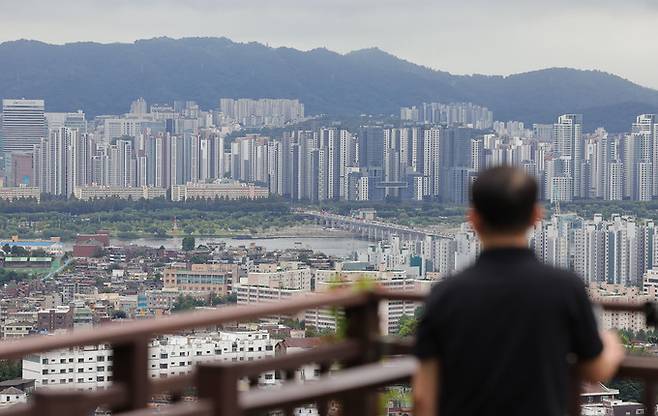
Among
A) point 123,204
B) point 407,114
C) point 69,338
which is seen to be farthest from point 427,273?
point 69,338

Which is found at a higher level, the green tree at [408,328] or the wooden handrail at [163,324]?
the wooden handrail at [163,324]

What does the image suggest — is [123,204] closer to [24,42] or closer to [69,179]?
[69,179]

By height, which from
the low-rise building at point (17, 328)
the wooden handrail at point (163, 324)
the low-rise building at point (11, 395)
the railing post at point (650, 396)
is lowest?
the low-rise building at point (17, 328)

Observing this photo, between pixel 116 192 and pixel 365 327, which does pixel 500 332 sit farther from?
pixel 116 192

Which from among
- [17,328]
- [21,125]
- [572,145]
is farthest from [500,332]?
[21,125]

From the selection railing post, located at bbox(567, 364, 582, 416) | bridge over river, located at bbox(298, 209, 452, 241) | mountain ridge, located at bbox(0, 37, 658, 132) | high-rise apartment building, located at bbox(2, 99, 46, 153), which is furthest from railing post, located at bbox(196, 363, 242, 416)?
mountain ridge, located at bbox(0, 37, 658, 132)

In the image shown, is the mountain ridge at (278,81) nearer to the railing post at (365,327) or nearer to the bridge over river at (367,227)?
the bridge over river at (367,227)

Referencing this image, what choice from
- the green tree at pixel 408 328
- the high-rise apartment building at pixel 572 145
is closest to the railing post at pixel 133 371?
the green tree at pixel 408 328
